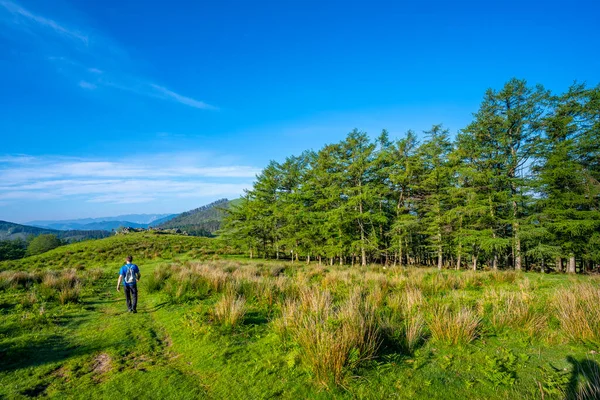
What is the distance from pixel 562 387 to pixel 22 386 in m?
Answer: 8.37

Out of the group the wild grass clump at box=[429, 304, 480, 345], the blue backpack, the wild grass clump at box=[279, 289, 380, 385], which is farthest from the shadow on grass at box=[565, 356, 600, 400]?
the blue backpack

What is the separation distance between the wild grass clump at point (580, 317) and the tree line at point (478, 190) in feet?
51.1

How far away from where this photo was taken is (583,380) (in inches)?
139

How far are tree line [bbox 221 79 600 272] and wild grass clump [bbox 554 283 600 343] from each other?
51.1ft

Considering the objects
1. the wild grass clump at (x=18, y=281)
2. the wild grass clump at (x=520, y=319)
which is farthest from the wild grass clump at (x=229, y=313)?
the wild grass clump at (x=18, y=281)

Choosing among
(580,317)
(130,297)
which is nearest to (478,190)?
(580,317)

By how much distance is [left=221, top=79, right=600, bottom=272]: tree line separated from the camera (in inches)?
713

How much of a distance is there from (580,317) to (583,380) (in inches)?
84.3

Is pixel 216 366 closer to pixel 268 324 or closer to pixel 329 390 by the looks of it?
pixel 268 324

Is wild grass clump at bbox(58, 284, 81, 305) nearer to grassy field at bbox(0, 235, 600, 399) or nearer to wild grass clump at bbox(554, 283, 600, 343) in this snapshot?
grassy field at bbox(0, 235, 600, 399)

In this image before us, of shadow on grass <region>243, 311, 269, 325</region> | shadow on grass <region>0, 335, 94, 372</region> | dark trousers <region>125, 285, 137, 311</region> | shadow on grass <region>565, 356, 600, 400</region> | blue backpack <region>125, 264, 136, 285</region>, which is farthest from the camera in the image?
blue backpack <region>125, 264, 136, 285</region>

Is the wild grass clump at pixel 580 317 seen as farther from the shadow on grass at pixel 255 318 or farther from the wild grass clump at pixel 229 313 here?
the wild grass clump at pixel 229 313

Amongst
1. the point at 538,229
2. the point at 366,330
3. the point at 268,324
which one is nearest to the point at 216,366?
the point at 268,324

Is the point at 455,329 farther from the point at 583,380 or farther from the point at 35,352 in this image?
the point at 35,352
